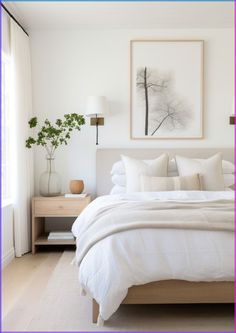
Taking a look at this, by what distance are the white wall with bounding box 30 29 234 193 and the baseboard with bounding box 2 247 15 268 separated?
41.4 inches

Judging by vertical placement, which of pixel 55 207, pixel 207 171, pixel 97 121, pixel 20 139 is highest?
pixel 97 121

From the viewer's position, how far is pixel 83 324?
2.32 meters

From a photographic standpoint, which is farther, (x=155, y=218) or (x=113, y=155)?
Result: (x=113, y=155)

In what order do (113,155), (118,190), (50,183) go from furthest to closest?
(113,155)
(50,183)
(118,190)

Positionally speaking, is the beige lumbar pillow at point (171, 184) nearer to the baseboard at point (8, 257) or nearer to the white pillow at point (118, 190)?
the white pillow at point (118, 190)

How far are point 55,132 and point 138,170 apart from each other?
97cm

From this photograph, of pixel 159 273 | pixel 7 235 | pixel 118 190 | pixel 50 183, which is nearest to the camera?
pixel 159 273

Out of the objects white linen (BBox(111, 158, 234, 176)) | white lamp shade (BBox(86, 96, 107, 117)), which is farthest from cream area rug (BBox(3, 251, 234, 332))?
white lamp shade (BBox(86, 96, 107, 117))

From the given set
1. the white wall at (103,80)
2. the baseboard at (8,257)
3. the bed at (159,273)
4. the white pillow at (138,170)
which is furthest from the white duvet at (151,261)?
the white wall at (103,80)

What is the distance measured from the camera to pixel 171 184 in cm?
356

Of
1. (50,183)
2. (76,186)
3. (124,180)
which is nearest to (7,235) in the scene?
(50,183)

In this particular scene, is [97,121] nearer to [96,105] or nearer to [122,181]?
[96,105]

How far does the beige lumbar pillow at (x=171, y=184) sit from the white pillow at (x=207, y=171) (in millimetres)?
135

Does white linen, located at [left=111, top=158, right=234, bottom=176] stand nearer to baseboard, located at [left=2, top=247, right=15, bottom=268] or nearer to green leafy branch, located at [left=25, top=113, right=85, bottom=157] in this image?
green leafy branch, located at [left=25, top=113, right=85, bottom=157]
